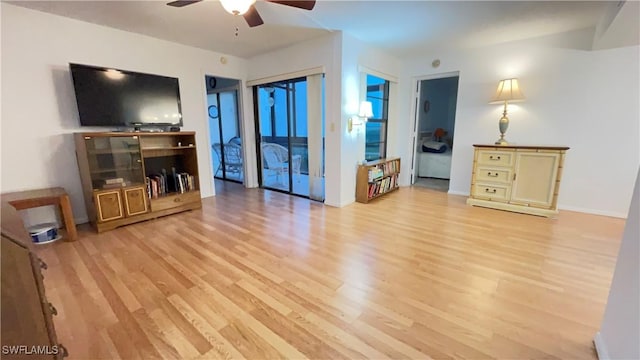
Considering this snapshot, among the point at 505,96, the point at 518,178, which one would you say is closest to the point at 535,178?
the point at 518,178

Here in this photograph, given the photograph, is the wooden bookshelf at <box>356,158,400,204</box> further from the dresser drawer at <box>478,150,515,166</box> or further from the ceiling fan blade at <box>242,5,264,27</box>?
the ceiling fan blade at <box>242,5,264,27</box>

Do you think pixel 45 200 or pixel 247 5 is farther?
pixel 45 200

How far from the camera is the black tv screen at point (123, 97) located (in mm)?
2988

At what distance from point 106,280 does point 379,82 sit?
4612 millimetres

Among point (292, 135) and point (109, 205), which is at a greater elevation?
point (292, 135)

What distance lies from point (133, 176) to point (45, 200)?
830mm

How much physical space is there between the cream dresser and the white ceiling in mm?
1526

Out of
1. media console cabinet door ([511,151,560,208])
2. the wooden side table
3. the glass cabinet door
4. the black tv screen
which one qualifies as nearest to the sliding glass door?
the black tv screen

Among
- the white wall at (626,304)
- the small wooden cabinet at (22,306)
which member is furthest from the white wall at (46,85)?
the white wall at (626,304)

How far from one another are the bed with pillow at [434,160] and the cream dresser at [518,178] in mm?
1958

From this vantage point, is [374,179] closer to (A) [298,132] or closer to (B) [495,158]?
(A) [298,132]

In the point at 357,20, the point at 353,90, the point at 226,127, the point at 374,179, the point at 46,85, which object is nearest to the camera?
the point at 46,85

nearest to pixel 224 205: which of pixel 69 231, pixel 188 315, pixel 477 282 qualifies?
pixel 69 231

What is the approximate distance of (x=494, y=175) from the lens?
3.84 meters
